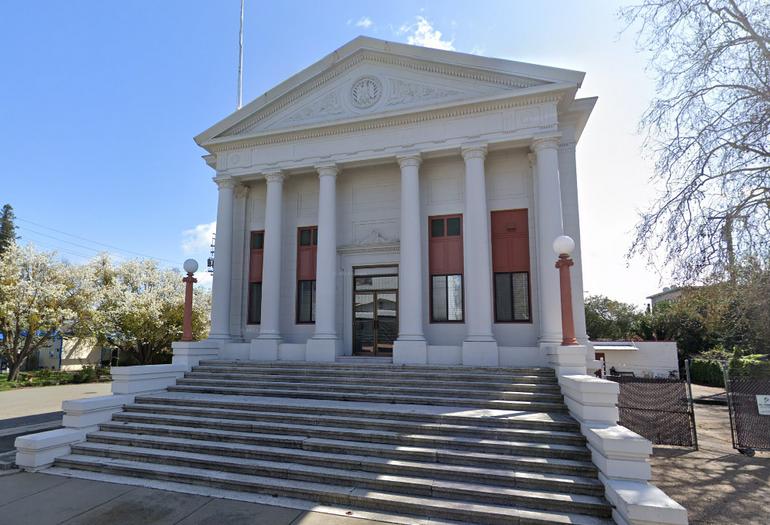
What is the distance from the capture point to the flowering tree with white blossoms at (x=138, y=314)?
79.4 ft

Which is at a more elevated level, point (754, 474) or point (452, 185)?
point (452, 185)

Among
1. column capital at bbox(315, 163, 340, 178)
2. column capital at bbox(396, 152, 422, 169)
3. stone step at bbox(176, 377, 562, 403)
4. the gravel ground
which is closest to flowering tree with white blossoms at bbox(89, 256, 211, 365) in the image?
stone step at bbox(176, 377, 562, 403)

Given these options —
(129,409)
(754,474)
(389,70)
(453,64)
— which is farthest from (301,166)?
(754,474)

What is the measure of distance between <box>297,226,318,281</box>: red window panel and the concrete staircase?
484cm

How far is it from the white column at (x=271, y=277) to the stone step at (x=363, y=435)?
458 cm

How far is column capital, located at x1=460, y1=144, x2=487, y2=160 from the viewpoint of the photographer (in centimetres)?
1188

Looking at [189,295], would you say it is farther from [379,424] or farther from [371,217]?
[379,424]

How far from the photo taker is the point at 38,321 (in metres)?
21.1

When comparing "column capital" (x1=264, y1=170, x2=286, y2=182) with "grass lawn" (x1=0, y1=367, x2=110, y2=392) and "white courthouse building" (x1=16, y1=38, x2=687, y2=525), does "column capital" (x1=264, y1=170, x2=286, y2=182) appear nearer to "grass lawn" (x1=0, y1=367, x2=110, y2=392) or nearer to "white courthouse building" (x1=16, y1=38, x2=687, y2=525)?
"white courthouse building" (x1=16, y1=38, x2=687, y2=525)

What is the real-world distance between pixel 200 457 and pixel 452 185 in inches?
390

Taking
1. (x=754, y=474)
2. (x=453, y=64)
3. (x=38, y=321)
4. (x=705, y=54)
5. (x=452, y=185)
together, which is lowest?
(x=754, y=474)

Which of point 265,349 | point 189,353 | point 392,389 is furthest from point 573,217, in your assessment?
point 189,353

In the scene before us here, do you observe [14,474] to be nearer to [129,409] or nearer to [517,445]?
[129,409]

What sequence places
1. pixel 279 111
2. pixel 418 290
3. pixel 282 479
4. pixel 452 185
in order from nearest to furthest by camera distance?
1. pixel 282 479
2. pixel 418 290
3. pixel 452 185
4. pixel 279 111
